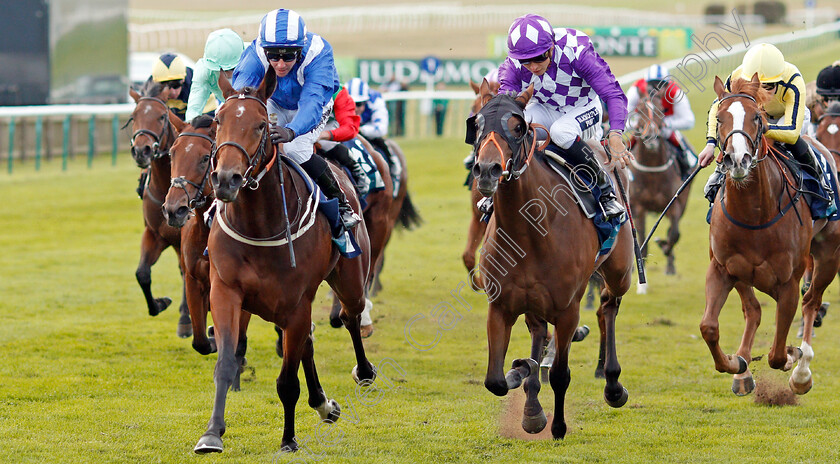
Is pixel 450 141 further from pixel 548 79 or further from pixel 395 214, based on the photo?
pixel 548 79

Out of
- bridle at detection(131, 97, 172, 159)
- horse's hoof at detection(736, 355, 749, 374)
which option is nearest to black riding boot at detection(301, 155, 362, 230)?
bridle at detection(131, 97, 172, 159)

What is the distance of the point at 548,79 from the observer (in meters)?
5.87

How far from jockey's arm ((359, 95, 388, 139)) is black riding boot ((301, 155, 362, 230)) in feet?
12.2

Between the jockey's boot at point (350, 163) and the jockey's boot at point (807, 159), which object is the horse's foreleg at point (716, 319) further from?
the jockey's boot at point (350, 163)

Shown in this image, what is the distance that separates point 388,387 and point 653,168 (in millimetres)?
5384

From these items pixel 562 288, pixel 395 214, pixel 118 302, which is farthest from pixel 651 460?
pixel 118 302

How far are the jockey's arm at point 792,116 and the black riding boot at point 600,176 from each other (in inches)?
47.3

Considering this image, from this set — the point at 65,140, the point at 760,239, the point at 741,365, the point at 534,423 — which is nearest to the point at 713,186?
the point at 760,239

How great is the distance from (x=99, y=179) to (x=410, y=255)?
705 centimetres

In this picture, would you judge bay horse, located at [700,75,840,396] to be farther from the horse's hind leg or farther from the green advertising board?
the green advertising board

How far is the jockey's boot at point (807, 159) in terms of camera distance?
6512mm

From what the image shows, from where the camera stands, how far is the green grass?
17.8 ft

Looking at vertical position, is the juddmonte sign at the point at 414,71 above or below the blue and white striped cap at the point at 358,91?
below

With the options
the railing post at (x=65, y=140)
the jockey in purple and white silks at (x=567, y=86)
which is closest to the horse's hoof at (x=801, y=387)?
the jockey in purple and white silks at (x=567, y=86)
